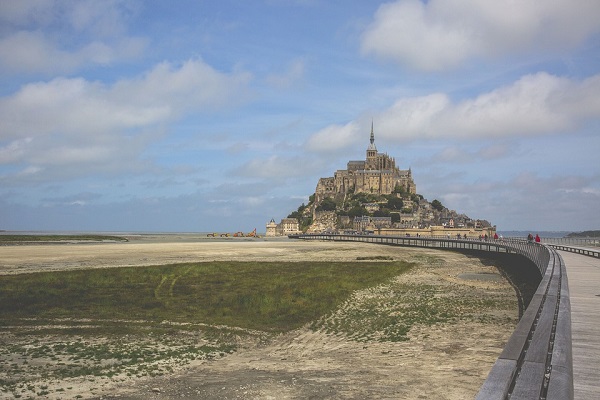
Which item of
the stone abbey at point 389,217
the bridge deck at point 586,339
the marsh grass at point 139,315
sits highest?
the stone abbey at point 389,217

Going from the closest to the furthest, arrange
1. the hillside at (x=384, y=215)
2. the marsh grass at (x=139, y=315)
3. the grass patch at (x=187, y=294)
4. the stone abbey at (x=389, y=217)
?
the marsh grass at (x=139, y=315), the grass patch at (x=187, y=294), the stone abbey at (x=389, y=217), the hillside at (x=384, y=215)

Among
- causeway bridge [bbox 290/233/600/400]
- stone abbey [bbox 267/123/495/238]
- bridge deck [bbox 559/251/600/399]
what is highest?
stone abbey [bbox 267/123/495/238]

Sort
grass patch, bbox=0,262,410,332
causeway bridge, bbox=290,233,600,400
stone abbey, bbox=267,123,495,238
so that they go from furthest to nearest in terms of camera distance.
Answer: stone abbey, bbox=267,123,495,238 → grass patch, bbox=0,262,410,332 → causeway bridge, bbox=290,233,600,400

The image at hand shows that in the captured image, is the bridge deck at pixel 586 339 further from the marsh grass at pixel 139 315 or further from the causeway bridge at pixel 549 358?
the marsh grass at pixel 139 315

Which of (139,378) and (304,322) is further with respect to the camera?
(304,322)

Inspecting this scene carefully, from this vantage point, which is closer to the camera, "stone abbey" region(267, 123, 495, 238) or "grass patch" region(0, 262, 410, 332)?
"grass patch" region(0, 262, 410, 332)

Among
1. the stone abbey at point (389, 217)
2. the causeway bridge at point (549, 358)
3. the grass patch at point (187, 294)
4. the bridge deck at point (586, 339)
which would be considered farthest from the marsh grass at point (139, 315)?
the stone abbey at point (389, 217)

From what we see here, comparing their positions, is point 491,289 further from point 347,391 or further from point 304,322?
point 347,391

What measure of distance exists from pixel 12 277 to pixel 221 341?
20149mm

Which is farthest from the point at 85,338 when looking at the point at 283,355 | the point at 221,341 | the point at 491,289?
the point at 491,289

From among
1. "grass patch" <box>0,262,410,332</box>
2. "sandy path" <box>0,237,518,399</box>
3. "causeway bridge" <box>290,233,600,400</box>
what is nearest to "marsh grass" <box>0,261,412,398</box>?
"grass patch" <box>0,262,410,332</box>

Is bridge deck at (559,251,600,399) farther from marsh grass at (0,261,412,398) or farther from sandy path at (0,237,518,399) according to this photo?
marsh grass at (0,261,412,398)

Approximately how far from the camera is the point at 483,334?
49.5 feet

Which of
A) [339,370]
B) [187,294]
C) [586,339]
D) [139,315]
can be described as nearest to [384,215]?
[187,294]
